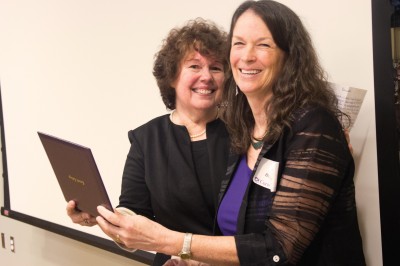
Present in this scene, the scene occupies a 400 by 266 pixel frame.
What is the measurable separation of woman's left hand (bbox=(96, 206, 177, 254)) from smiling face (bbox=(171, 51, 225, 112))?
47 centimetres

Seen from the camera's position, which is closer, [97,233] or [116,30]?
[116,30]

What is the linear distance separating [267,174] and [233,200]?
0.19 meters

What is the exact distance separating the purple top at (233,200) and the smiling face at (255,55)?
9.3 inches

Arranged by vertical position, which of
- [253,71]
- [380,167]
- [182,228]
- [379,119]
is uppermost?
[253,71]

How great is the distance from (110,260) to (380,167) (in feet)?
5.54

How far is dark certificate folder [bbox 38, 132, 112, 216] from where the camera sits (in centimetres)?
127

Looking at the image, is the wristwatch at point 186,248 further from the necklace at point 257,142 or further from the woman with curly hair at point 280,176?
the necklace at point 257,142

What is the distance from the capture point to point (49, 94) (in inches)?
104

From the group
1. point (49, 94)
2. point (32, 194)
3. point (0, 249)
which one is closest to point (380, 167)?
point (49, 94)

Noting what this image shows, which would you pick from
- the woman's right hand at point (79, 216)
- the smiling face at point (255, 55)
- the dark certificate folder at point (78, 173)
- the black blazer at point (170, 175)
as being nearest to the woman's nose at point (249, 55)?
the smiling face at point (255, 55)

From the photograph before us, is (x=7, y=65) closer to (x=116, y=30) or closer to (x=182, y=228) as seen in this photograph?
(x=116, y=30)

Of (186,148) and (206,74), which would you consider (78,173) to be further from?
(206,74)

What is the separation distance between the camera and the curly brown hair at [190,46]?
1.51 m

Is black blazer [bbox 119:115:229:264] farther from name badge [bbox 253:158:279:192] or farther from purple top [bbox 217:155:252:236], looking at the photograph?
name badge [bbox 253:158:279:192]
